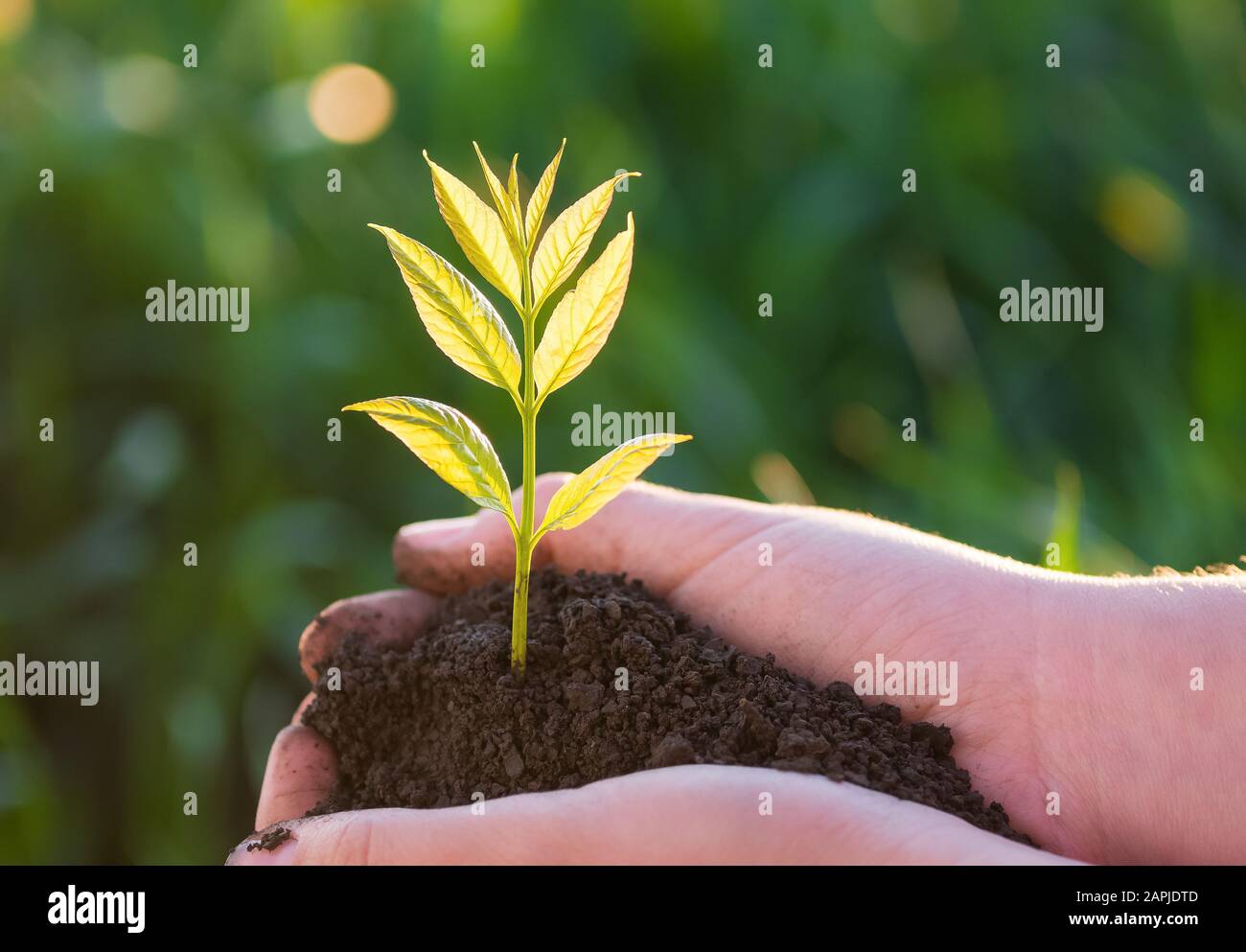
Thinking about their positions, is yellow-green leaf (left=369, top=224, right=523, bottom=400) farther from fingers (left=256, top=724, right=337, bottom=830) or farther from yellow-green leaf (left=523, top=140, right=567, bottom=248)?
fingers (left=256, top=724, right=337, bottom=830)

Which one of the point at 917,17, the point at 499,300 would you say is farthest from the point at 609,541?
the point at 917,17

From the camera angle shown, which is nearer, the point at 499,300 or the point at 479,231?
the point at 479,231

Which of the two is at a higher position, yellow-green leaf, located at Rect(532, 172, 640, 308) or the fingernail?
yellow-green leaf, located at Rect(532, 172, 640, 308)

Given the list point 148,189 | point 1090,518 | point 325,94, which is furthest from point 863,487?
point 148,189

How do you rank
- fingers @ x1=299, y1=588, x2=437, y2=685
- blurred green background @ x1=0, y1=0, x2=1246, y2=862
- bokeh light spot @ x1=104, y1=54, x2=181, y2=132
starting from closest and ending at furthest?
fingers @ x1=299, y1=588, x2=437, y2=685, blurred green background @ x1=0, y1=0, x2=1246, y2=862, bokeh light spot @ x1=104, y1=54, x2=181, y2=132

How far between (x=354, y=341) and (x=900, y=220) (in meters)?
1.47

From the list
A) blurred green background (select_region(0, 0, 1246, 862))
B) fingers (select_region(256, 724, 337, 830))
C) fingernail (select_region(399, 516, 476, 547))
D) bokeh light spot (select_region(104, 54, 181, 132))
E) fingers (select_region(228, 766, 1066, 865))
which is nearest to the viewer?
fingers (select_region(228, 766, 1066, 865))

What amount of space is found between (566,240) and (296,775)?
0.66 metres

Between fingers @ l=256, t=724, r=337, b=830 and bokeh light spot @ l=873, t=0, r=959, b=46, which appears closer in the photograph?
fingers @ l=256, t=724, r=337, b=830

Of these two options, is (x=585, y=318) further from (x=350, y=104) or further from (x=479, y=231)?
(x=350, y=104)

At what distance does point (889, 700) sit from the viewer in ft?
4.02

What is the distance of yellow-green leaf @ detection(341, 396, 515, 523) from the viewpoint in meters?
1.04

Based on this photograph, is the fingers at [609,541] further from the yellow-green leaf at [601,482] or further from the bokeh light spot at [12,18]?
the bokeh light spot at [12,18]

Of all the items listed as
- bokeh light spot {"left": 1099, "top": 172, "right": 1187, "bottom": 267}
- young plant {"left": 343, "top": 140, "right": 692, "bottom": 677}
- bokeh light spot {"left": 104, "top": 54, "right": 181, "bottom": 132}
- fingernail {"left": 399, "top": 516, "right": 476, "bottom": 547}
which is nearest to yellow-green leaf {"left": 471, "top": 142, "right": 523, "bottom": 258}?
young plant {"left": 343, "top": 140, "right": 692, "bottom": 677}
